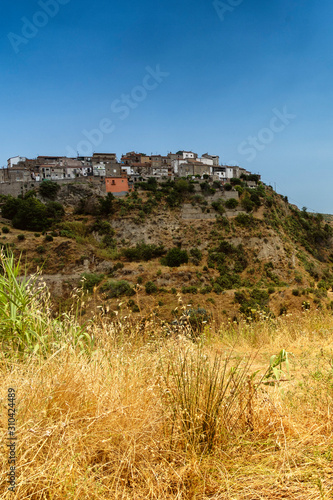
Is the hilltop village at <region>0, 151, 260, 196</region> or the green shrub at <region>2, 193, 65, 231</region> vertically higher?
the hilltop village at <region>0, 151, 260, 196</region>

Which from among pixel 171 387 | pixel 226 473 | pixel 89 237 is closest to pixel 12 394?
pixel 171 387

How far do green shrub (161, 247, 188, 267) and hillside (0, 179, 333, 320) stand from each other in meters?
0.14

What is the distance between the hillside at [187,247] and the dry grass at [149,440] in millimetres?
21926

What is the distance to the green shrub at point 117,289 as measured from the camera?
2880cm

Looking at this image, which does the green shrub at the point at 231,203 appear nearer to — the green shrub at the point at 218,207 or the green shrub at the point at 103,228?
the green shrub at the point at 218,207

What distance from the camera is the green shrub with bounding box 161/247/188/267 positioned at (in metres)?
38.6

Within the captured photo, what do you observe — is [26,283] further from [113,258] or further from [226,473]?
[113,258]

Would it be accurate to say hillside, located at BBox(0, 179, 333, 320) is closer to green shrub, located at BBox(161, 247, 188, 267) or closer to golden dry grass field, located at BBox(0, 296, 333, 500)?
green shrub, located at BBox(161, 247, 188, 267)

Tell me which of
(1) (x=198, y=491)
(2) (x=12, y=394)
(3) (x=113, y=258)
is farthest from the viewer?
(3) (x=113, y=258)

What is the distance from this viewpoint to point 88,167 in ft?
198

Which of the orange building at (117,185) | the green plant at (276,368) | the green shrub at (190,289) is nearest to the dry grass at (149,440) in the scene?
the green plant at (276,368)

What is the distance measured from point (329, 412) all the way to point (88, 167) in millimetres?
63591

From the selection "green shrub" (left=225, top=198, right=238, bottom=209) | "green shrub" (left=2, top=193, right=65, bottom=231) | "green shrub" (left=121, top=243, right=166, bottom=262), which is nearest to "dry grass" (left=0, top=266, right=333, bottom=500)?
"green shrub" (left=121, top=243, right=166, bottom=262)

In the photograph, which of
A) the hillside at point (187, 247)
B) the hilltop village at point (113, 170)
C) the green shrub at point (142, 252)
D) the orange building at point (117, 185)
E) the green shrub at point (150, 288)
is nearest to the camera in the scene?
the green shrub at point (150, 288)
